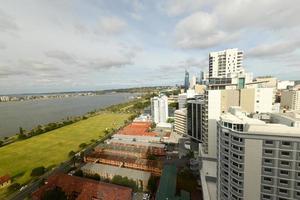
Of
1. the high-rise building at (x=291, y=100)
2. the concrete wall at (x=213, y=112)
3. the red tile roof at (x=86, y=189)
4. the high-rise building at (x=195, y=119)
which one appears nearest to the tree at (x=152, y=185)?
the red tile roof at (x=86, y=189)

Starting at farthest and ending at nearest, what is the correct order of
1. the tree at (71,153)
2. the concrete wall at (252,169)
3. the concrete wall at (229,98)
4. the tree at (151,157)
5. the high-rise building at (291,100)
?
the high-rise building at (291,100)
the tree at (71,153)
the tree at (151,157)
the concrete wall at (229,98)
the concrete wall at (252,169)

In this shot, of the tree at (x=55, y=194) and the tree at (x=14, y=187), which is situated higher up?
the tree at (x=55, y=194)

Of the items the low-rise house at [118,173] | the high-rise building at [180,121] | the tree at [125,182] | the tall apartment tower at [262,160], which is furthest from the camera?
the high-rise building at [180,121]

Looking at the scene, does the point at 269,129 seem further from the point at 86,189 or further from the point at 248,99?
the point at 86,189

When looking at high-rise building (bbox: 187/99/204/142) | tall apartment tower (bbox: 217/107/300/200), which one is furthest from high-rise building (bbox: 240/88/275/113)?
tall apartment tower (bbox: 217/107/300/200)

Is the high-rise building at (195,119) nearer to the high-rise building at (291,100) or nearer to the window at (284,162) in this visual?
the window at (284,162)

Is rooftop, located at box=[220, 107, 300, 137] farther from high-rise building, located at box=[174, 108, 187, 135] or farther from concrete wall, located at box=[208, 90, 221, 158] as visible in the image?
high-rise building, located at box=[174, 108, 187, 135]

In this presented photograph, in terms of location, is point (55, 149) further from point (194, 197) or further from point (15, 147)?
point (194, 197)

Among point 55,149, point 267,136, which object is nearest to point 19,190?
point 55,149
